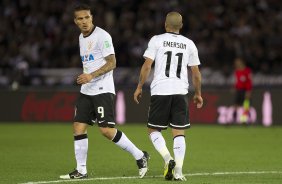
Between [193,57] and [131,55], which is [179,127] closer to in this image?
[193,57]

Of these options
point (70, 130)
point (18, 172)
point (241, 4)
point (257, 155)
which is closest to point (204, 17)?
point (241, 4)

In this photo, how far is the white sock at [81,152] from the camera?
413 inches

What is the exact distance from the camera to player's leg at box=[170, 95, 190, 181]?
10.0 m

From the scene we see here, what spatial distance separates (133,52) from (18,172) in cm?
1414

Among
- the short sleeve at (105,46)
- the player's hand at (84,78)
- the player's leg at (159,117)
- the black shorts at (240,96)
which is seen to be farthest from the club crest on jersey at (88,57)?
the black shorts at (240,96)

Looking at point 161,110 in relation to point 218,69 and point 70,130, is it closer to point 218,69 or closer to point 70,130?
point 70,130

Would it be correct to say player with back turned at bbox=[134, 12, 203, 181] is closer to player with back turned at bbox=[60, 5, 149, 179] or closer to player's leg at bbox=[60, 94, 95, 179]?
player with back turned at bbox=[60, 5, 149, 179]

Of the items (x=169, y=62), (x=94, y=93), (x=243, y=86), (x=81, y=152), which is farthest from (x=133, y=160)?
(x=243, y=86)

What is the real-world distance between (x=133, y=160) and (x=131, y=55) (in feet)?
39.0

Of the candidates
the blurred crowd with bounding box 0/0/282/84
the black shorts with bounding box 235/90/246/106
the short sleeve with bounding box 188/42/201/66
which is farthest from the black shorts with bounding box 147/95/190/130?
the blurred crowd with bounding box 0/0/282/84

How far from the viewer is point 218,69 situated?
23922 mm

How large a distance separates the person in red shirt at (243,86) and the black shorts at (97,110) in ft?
41.4

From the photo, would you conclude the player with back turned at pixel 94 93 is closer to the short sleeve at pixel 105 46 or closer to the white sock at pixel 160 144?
the short sleeve at pixel 105 46

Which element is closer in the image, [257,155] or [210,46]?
[257,155]
